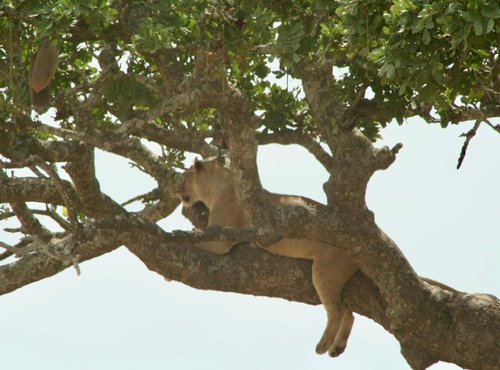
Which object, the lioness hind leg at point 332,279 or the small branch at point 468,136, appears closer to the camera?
the small branch at point 468,136

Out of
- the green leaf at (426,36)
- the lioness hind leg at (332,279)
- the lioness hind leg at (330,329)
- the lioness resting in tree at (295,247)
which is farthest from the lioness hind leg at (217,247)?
the green leaf at (426,36)

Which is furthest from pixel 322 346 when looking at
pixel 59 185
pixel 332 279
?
pixel 59 185

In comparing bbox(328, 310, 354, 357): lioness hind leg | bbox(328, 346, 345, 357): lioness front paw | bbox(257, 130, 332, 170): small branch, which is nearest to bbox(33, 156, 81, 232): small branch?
bbox(257, 130, 332, 170): small branch

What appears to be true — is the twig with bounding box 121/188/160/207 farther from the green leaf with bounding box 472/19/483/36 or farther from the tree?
the green leaf with bounding box 472/19/483/36

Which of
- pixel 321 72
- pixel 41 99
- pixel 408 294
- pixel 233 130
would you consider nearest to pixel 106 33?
pixel 41 99

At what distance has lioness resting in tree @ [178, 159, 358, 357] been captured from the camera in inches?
334

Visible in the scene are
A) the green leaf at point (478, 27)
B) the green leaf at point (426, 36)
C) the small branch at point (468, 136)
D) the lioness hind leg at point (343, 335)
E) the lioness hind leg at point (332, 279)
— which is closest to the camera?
the green leaf at point (478, 27)

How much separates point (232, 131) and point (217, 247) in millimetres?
1499

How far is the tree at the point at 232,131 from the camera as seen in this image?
7.20m

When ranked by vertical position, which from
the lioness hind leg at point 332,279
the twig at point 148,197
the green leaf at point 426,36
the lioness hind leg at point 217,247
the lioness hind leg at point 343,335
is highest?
the twig at point 148,197

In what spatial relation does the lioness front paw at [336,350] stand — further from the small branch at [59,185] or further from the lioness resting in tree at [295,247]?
the small branch at [59,185]

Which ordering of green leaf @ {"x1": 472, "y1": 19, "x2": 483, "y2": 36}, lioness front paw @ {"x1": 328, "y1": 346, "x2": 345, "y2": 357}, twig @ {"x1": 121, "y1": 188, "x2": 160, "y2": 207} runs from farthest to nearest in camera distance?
twig @ {"x1": 121, "y1": 188, "x2": 160, "y2": 207}, lioness front paw @ {"x1": 328, "y1": 346, "x2": 345, "y2": 357}, green leaf @ {"x1": 472, "y1": 19, "x2": 483, "y2": 36}

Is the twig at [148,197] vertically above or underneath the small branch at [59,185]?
above

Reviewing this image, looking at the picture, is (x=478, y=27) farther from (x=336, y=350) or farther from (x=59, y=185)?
(x=336, y=350)
